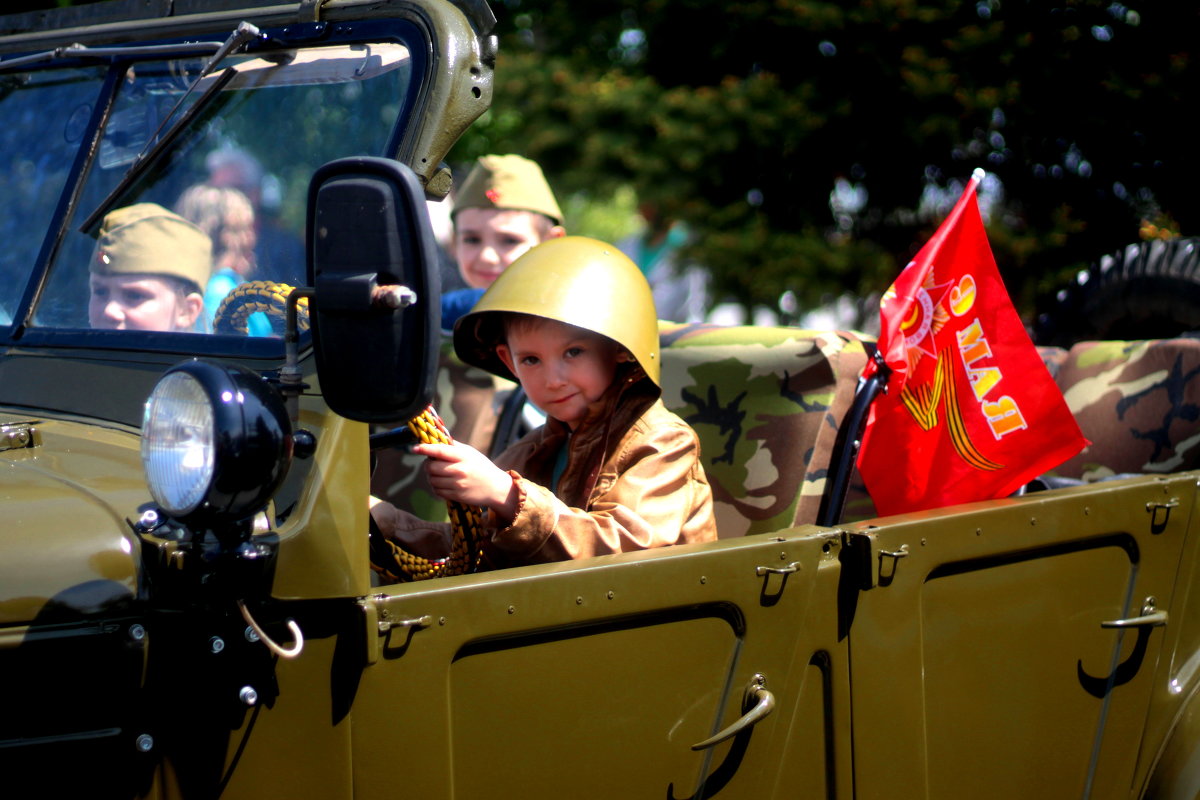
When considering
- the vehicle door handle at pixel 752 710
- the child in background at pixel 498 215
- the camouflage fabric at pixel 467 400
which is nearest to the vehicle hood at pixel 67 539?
the vehicle door handle at pixel 752 710

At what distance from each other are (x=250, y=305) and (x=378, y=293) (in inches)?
22.8

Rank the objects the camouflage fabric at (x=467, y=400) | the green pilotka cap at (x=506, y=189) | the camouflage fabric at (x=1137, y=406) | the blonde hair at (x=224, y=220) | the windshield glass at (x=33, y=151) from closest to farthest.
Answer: the blonde hair at (x=224, y=220) < the windshield glass at (x=33, y=151) < the camouflage fabric at (x=1137, y=406) < the camouflage fabric at (x=467, y=400) < the green pilotka cap at (x=506, y=189)

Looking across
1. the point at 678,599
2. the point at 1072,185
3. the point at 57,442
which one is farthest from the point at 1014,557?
the point at 1072,185

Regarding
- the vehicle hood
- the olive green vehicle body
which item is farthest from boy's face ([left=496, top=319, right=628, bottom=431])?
the vehicle hood

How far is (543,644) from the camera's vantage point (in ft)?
5.90

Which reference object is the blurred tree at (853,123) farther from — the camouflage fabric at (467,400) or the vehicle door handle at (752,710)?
the vehicle door handle at (752,710)

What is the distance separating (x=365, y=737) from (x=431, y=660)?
0.43 ft

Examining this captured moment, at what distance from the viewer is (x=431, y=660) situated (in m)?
1.69

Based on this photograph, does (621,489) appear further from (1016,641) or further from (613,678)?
(1016,641)

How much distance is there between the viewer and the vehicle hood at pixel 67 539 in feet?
4.87

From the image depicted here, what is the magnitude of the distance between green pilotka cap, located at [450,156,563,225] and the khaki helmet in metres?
2.13

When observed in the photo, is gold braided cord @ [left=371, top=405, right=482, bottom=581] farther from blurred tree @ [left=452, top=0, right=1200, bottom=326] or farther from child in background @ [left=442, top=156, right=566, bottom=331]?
blurred tree @ [left=452, top=0, right=1200, bottom=326]

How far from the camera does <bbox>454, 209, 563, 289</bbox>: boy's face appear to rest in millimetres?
4473

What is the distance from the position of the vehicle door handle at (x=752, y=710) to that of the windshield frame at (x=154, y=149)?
862 mm
